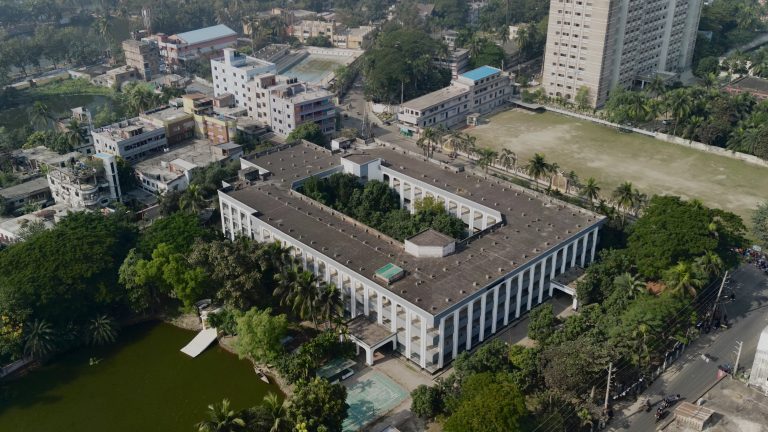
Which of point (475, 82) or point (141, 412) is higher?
point (475, 82)

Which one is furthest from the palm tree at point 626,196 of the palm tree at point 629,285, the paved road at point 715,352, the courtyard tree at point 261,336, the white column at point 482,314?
the courtyard tree at point 261,336

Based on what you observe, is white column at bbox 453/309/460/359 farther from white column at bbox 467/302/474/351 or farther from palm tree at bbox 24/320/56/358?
palm tree at bbox 24/320/56/358

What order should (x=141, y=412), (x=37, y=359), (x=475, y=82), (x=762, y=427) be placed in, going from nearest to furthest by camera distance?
(x=762, y=427), (x=141, y=412), (x=37, y=359), (x=475, y=82)

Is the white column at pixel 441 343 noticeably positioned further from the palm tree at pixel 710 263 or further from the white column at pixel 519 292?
the palm tree at pixel 710 263

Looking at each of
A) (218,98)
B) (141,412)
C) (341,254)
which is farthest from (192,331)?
(218,98)

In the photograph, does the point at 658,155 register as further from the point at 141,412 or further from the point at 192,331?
the point at 141,412
